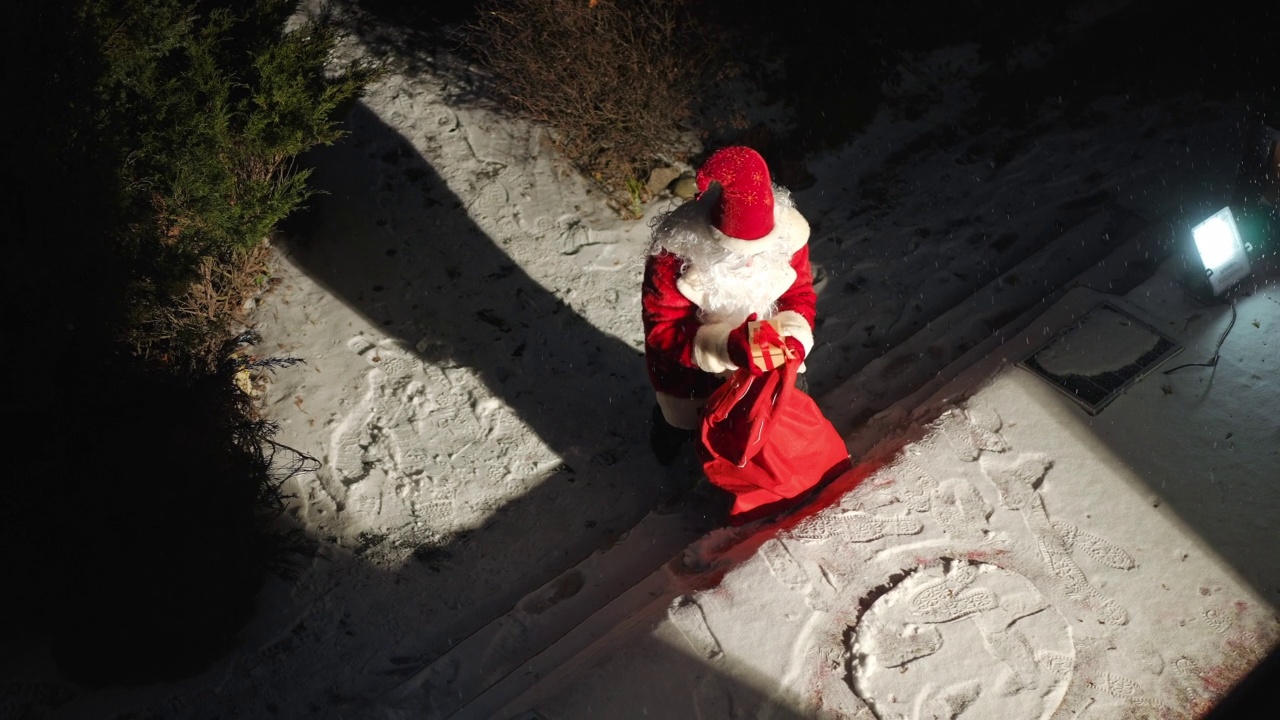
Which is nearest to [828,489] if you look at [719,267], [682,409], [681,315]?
[682,409]

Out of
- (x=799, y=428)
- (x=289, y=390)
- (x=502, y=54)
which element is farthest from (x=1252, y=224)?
(x=289, y=390)

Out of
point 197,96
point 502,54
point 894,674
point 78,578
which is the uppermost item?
point 502,54

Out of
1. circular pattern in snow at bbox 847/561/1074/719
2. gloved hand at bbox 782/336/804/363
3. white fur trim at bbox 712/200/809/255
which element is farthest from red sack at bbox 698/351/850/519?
circular pattern in snow at bbox 847/561/1074/719

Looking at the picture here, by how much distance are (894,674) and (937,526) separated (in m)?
0.49

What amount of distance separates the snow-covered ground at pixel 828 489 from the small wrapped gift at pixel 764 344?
0.62 meters

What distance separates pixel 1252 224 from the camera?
3.28 metres

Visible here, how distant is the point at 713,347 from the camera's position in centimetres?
251

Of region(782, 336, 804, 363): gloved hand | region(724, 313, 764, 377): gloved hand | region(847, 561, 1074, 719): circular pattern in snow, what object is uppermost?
region(782, 336, 804, 363): gloved hand

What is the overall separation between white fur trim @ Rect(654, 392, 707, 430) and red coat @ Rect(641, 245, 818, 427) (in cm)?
8

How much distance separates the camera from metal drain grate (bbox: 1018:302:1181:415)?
2.95m

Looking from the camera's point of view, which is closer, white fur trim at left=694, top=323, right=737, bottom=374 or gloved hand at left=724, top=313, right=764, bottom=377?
gloved hand at left=724, top=313, right=764, bottom=377

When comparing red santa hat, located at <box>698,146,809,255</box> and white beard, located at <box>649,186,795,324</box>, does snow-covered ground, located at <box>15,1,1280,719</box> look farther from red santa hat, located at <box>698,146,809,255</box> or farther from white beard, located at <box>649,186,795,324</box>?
red santa hat, located at <box>698,146,809,255</box>

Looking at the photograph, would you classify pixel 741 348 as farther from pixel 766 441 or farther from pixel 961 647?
pixel 961 647

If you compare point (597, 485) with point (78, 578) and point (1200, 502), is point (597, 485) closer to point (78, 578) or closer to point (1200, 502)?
point (78, 578)
